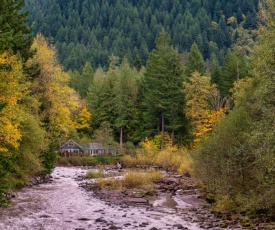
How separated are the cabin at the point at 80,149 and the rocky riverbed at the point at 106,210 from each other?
38.0 m

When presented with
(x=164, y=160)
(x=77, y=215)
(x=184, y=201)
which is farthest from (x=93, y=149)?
(x=77, y=215)

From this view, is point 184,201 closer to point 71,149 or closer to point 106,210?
point 106,210

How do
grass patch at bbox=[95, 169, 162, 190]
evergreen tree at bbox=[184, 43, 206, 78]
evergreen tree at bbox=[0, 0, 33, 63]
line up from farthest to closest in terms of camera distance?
evergreen tree at bbox=[184, 43, 206, 78] < grass patch at bbox=[95, 169, 162, 190] < evergreen tree at bbox=[0, 0, 33, 63]

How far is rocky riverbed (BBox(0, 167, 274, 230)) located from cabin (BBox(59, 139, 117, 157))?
38.0m

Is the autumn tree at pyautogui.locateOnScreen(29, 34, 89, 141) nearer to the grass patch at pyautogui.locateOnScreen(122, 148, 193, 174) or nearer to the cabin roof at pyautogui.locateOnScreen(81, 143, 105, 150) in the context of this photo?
the grass patch at pyautogui.locateOnScreen(122, 148, 193, 174)

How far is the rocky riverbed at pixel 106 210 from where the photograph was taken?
19.9 meters

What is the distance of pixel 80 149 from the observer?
75.1 m

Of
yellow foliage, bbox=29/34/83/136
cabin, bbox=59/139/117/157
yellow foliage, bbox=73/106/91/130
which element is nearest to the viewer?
yellow foliage, bbox=29/34/83/136

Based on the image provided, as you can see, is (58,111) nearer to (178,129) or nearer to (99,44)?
(178,129)

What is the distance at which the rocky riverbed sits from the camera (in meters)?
19.9

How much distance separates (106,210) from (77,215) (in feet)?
8.22

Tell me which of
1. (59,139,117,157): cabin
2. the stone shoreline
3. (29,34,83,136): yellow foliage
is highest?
(29,34,83,136): yellow foliage

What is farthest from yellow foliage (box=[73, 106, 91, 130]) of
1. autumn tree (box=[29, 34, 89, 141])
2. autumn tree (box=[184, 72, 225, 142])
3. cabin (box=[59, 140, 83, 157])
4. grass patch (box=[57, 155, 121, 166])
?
autumn tree (box=[29, 34, 89, 141])

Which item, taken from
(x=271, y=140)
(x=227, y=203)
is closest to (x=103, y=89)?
(x=227, y=203)
